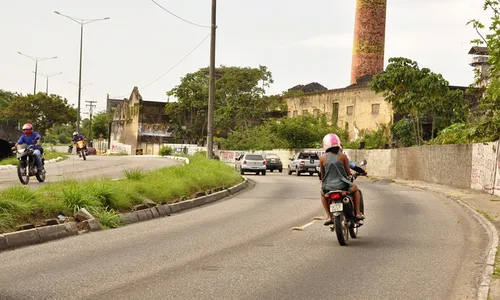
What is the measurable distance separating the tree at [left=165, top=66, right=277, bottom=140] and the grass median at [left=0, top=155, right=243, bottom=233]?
67594mm

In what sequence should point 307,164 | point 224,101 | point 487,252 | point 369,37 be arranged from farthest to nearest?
point 224,101 → point 369,37 → point 307,164 → point 487,252

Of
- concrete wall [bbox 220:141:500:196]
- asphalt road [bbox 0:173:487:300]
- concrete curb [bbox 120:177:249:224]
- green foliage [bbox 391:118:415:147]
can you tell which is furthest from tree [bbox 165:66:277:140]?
asphalt road [bbox 0:173:487:300]

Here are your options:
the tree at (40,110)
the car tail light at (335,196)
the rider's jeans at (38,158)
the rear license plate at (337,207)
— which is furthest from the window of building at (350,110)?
the rear license plate at (337,207)

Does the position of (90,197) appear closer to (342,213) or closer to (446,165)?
(342,213)

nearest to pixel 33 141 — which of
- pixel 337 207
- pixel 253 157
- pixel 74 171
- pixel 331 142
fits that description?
pixel 74 171

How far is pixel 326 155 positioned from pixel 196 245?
108 inches

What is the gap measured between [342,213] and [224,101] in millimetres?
82723

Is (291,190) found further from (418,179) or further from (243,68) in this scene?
(243,68)

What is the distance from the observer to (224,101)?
311 ft

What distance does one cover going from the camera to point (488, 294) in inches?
335

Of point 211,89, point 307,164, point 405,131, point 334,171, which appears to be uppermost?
point 211,89

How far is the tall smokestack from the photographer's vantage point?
7506cm

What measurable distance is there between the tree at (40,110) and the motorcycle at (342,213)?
67672mm

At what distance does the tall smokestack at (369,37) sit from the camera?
75.1 meters
